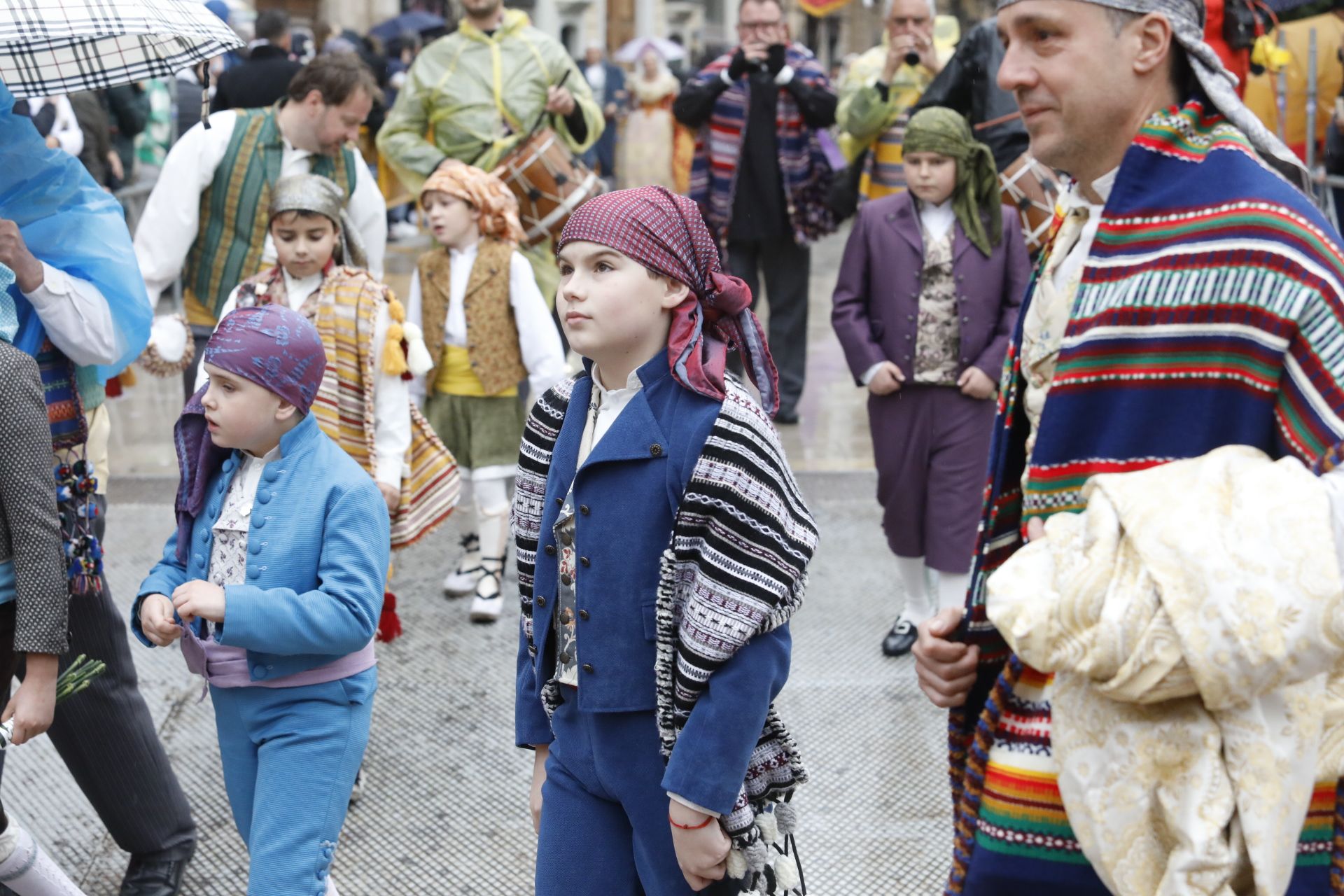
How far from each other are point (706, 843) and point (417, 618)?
342 cm

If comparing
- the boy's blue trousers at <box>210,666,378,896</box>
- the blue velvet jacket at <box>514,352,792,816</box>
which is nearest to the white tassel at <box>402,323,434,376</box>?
the boy's blue trousers at <box>210,666,378,896</box>

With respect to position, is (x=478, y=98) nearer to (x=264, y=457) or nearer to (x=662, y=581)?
(x=264, y=457)

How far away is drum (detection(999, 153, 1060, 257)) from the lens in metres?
5.88

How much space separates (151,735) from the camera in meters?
3.61

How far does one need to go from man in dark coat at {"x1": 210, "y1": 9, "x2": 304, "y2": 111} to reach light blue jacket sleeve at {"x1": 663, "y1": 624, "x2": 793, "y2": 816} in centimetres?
723

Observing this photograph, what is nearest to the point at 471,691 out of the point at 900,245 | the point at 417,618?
the point at 417,618

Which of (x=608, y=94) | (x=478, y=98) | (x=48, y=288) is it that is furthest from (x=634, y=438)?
(x=608, y=94)

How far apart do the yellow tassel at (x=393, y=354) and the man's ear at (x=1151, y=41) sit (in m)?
2.78

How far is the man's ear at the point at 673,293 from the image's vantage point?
259 centimetres

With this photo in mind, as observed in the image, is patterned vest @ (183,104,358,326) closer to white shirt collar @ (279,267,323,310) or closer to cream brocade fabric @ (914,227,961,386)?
white shirt collar @ (279,267,323,310)

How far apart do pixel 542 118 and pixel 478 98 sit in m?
0.34

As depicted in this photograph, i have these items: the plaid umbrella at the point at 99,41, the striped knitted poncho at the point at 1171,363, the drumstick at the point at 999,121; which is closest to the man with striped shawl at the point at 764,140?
the drumstick at the point at 999,121

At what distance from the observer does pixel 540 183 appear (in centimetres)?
702

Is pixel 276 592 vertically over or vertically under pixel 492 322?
over
